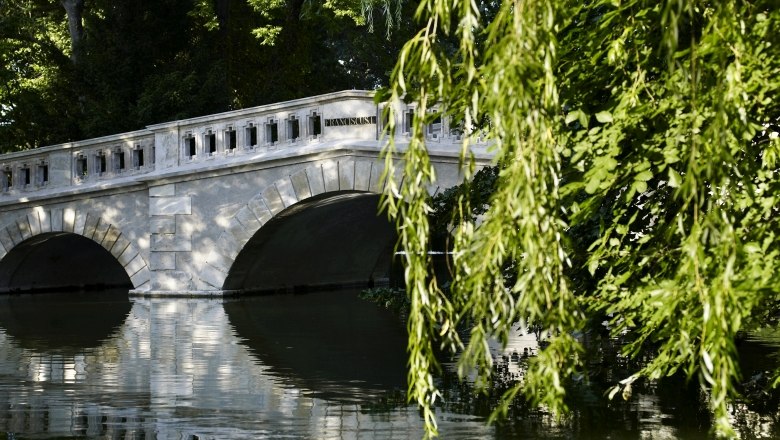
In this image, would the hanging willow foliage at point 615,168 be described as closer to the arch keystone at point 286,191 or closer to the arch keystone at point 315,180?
the arch keystone at point 315,180

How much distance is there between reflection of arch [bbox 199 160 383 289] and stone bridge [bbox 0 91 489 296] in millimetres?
13

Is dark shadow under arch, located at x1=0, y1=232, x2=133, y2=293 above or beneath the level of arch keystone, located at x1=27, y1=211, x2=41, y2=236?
beneath

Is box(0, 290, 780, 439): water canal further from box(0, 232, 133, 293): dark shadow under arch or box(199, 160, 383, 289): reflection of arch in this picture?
box(0, 232, 133, 293): dark shadow under arch

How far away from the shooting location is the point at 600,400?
7117 mm

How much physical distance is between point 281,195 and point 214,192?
103cm

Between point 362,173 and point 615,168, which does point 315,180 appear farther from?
point 615,168

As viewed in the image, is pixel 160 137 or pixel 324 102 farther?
pixel 160 137

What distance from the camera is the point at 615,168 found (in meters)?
4.66

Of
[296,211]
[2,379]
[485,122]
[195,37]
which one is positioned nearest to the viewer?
[485,122]

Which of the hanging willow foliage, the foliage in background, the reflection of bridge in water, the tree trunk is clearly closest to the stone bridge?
the foliage in background

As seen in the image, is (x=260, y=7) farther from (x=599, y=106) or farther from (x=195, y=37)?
(x=599, y=106)

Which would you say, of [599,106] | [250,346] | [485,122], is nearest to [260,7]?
[250,346]

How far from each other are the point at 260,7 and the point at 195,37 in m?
2.12

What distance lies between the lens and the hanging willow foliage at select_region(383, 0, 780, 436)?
389cm
